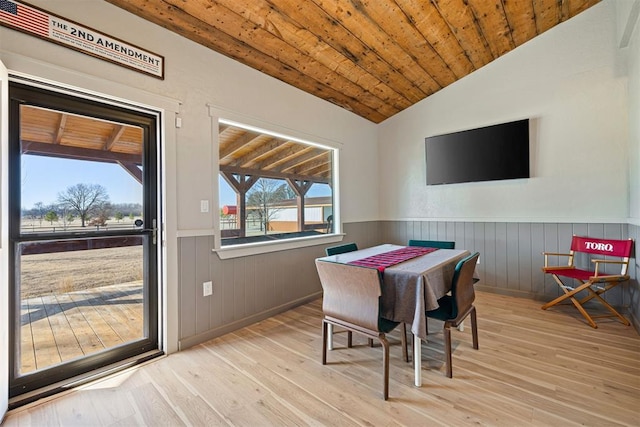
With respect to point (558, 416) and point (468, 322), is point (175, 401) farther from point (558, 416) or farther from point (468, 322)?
point (468, 322)

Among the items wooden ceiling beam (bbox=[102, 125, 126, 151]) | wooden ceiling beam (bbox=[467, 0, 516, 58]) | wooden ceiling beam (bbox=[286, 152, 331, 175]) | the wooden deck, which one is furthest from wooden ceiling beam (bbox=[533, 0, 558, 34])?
the wooden deck

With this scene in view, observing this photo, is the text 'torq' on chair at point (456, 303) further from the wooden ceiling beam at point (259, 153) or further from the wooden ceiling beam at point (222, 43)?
the wooden ceiling beam at point (222, 43)

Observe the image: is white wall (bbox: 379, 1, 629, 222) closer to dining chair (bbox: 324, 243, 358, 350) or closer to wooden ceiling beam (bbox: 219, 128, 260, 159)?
dining chair (bbox: 324, 243, 358, 350)

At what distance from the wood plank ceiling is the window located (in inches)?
30.2

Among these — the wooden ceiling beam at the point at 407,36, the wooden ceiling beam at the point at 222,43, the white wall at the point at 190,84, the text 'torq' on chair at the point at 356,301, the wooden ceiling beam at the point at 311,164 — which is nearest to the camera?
the text 'torq' on chair at the point at 356,301

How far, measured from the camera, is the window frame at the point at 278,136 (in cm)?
275

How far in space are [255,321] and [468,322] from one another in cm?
225

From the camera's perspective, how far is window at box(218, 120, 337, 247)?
297 cm

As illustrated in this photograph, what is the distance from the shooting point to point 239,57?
114 inches

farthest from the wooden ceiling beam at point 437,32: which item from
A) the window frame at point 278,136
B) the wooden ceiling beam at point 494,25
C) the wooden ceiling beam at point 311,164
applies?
the wooden ceiling beam at point 311,164

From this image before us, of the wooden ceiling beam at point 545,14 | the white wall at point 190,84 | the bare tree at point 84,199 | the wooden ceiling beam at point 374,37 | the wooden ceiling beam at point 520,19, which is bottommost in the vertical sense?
the bare tree at point 84,199

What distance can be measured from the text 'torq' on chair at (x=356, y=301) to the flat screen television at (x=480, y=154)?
9.69ft

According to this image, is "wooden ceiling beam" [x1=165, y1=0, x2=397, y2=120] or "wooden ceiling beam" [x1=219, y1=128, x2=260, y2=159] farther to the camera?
"wooden ceiling beam" [x1=219, y1=128, x2=260, y2=159]

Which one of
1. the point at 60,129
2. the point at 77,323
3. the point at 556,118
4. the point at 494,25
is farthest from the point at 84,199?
the point at 556,118
